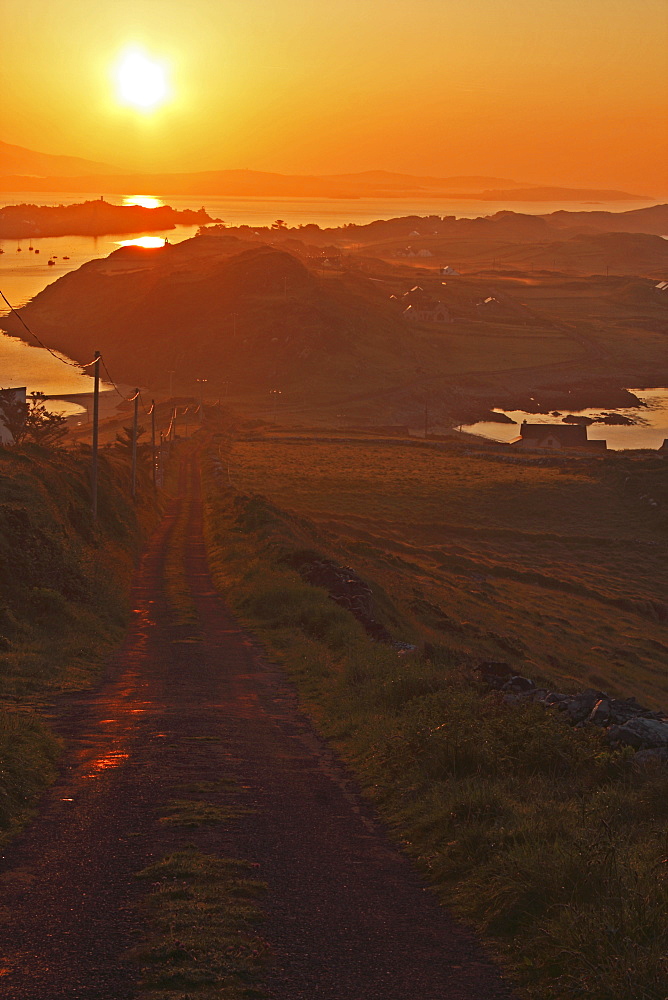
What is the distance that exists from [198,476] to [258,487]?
631 cm

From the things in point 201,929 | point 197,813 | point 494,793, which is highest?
point 494,793

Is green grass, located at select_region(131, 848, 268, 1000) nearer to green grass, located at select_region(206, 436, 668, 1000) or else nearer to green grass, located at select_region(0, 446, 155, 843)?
green grass, located at select_region(206, 436, 668, 1000)

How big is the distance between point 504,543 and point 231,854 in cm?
5973

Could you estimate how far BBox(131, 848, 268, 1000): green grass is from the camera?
696cm

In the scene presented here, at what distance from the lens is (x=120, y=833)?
9.95 m

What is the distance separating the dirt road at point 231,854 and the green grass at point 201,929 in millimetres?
141

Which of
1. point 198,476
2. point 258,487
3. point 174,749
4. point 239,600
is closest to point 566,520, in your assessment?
point 258,487

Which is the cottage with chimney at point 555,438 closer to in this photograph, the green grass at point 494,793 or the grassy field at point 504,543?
the grassy field at point 504,543

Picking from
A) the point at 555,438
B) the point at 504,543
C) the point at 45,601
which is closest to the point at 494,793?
the point at 45,601

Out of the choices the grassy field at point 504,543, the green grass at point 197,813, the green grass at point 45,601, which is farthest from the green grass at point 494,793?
the grassy field at point 504,543

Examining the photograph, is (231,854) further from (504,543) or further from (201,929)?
(504,543)

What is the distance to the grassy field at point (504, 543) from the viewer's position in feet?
121

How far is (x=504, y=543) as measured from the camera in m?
67.9

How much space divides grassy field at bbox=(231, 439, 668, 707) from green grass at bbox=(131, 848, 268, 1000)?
1399 centimetres
